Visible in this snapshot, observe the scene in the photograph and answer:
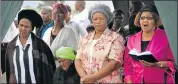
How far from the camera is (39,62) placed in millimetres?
5414

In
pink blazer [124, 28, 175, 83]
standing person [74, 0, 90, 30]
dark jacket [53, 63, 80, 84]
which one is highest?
standing person [74, 0, 90, 30]

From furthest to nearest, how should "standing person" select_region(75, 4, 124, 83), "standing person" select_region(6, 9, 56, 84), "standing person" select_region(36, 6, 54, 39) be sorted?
"standing person" select_region(36, 6, 54, 39)
"standing person" select_region(6, 9, 56, 84)
"standing person" select_region(75, 4, 124, 83)

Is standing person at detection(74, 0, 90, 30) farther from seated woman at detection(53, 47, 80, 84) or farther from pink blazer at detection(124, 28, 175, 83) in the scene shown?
pink blazer at detection(124, 28, 175, 83)

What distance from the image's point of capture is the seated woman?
5.34 metres

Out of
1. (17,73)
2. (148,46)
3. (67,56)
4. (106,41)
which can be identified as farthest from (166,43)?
(17,73)

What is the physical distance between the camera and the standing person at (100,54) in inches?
190

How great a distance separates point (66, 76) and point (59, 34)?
0.67 metres

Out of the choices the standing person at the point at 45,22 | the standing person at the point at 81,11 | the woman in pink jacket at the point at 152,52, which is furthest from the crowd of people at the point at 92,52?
the standing person at the point at 81,11

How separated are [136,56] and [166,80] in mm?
428

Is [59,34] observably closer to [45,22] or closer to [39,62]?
[39,62]

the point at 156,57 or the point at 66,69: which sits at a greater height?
the point at 156,57

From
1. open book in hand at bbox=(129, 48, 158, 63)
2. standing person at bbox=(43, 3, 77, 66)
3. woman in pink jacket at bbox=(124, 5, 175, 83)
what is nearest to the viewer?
open book in hand at bbox=(129, 48, 158, 63)

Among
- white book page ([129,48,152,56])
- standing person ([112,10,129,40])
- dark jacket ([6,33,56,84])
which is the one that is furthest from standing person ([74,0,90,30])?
white book page ([129,48,152,56])

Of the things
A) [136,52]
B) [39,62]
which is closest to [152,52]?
[136,52]
